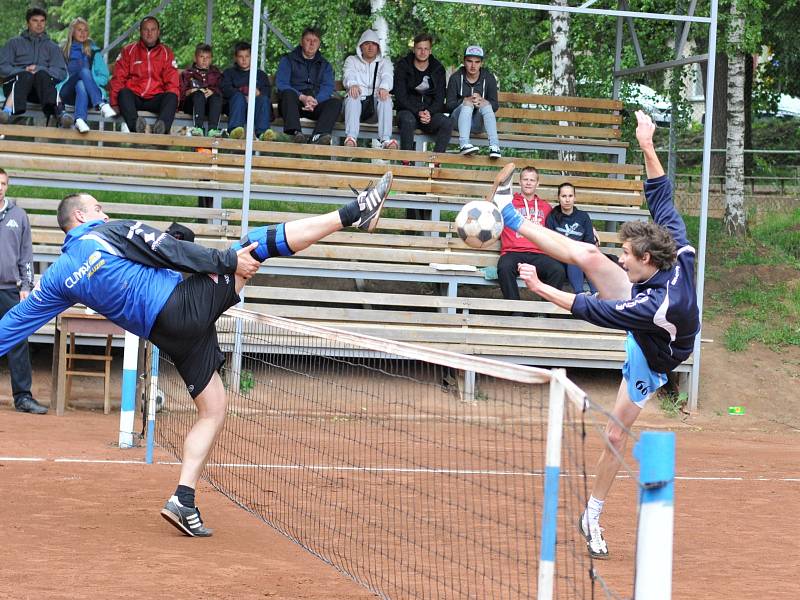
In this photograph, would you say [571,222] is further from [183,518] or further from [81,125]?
[183,518]

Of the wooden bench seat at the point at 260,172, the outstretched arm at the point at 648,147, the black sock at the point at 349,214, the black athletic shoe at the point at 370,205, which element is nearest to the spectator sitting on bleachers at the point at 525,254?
the wooden bench seat at the point at 260,172

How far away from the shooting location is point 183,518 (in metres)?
7.34

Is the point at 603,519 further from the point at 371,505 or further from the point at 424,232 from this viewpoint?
the point at 424,232

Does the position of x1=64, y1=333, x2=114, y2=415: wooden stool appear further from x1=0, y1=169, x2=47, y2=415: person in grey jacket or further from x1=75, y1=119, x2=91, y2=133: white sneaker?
x1=75, y1=119, x2=91, y2=133: white sneaker

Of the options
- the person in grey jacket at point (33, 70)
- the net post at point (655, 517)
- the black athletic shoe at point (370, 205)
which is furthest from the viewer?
the person in grey jacket at point (33, 70)

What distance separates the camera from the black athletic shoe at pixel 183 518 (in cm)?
731

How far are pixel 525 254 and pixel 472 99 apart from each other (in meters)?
3.03

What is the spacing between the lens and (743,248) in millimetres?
19453

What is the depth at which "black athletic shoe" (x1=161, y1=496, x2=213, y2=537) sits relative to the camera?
731 centimetres

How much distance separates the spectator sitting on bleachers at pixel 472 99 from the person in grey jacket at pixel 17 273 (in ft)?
22.0

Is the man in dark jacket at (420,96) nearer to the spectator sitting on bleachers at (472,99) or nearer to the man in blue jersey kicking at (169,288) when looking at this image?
the spectator sitting on bleachers at (472,99)

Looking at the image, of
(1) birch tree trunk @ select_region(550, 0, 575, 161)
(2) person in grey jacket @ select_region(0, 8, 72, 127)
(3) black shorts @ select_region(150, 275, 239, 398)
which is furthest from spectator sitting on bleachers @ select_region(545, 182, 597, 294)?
(3) black shorts @ select_region(150, 275, 239, 398)

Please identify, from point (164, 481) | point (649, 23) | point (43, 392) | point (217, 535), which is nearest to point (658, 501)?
point (217, 535)

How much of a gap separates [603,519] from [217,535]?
3000 millimetres
